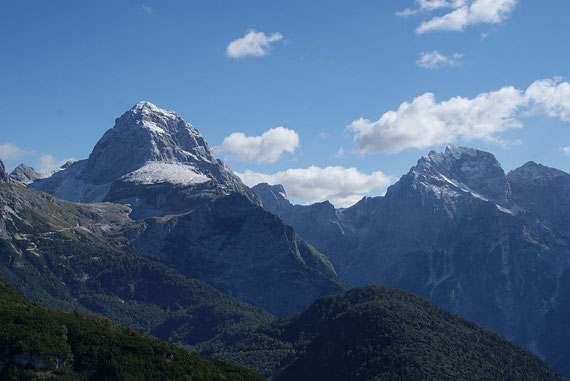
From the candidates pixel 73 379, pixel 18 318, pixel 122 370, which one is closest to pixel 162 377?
pixel 122 370

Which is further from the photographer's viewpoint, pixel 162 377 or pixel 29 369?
pixel 162 377

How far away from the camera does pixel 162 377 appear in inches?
7338

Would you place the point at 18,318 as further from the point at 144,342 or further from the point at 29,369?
the point at 144,342

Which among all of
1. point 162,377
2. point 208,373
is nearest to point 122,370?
point 162,377

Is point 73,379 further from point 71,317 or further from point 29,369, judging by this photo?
point 71,317

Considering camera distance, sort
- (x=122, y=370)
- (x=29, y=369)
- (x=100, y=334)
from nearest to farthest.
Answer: (x=29, y=369) < (x=122, y=370) < (x=100, y=334)

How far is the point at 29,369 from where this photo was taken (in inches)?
6580

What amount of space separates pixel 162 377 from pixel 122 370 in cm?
1192

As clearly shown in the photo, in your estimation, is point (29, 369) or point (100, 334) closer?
point (29, 369)

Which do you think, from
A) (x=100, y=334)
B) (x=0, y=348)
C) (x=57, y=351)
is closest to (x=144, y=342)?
(x=100, y=334)

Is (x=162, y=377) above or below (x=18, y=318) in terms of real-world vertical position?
below

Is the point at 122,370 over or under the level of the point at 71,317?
under

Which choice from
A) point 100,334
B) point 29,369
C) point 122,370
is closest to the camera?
point 29,369

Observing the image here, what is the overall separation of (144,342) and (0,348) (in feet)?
137
